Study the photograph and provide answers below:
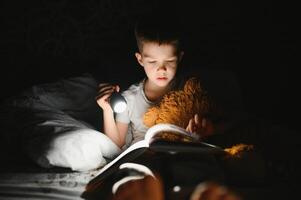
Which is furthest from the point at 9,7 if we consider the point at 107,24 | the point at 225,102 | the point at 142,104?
the point at 225,102

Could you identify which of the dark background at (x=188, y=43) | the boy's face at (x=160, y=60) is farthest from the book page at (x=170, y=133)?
the dark background at (x=188, y=43)

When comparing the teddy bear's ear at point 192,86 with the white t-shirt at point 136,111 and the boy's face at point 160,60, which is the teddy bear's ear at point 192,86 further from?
the white t-shirt at point 136,111

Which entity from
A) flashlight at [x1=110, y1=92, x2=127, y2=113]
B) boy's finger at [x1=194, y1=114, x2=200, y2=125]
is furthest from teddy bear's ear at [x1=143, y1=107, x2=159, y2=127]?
boy's finger at [x1=194, y1=114, x2=200, y2=125]

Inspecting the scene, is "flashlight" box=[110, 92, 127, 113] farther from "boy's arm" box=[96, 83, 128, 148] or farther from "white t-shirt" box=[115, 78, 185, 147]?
"white t-shirt" box=[115, 78, 185, 147]

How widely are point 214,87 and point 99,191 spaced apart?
789 mm

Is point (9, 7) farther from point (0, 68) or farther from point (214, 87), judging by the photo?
point (214, 87)

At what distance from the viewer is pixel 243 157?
1020mm

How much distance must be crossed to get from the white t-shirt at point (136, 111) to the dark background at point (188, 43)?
34 cm

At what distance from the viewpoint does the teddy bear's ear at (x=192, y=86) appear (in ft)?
4.53

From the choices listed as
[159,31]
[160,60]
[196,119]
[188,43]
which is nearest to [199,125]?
[196,119]

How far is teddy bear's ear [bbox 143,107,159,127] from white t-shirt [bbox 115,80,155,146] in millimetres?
98

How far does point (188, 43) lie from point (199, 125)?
0.80 metres

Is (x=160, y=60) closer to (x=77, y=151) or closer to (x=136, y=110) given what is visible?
(x=136, y=110)

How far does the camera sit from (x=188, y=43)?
193cm
